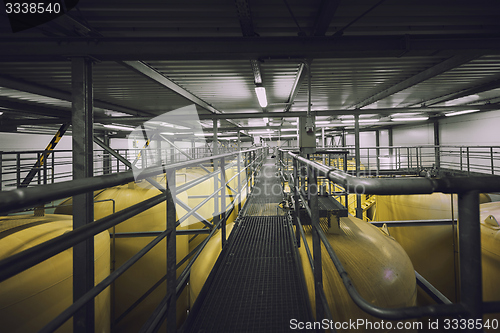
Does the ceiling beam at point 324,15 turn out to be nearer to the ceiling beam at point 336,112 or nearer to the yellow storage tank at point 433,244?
the yellow storage tank at point 433,244

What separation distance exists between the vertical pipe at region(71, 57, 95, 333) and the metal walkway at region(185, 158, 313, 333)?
122 centimetres

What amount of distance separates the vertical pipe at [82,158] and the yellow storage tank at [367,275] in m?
2.09

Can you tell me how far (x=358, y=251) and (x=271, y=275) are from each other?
835mm

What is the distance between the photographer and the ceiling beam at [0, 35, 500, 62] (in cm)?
268

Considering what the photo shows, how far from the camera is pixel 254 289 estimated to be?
1.96 metres

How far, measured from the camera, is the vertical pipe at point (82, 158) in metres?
2.10

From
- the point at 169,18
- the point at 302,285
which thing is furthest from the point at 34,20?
the point at 302,285

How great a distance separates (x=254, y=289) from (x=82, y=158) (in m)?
2.32

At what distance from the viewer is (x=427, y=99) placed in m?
7.03

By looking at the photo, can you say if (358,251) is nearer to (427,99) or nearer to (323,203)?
(323,203)

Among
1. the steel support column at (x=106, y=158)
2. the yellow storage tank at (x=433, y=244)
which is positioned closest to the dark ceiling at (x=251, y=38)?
the yellow storage tank at (x=433, y=244)

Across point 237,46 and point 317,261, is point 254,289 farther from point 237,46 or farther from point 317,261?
point 237,46

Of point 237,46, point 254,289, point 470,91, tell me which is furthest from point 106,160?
point 470,91

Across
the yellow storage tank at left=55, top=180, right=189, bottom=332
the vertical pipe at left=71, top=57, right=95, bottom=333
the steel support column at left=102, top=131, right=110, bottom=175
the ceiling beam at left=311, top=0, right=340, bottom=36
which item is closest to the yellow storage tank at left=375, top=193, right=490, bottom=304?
the ceiling beam at left=311, top=0, right=340, bottom=36
